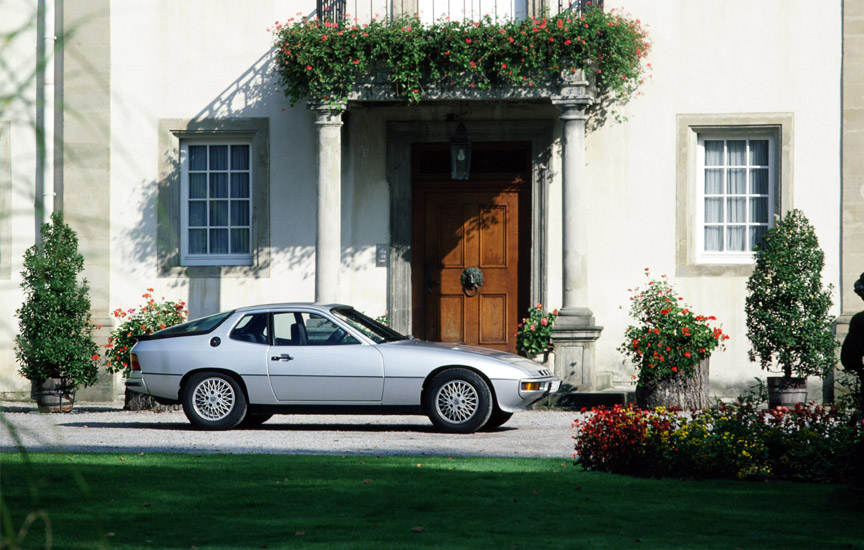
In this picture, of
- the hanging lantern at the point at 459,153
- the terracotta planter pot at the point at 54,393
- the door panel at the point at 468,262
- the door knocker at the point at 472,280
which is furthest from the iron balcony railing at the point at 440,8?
the terracotta planter pot at the point at 54,393

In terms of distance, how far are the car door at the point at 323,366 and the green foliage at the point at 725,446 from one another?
3.49 meters

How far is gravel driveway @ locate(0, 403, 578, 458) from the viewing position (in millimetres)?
10148

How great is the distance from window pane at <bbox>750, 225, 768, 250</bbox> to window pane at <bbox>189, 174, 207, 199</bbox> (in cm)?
778

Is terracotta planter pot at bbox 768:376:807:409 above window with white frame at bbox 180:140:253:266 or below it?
below

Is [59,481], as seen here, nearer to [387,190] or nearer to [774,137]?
[387,190]

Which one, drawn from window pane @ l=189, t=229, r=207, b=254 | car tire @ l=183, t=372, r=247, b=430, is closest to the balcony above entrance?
window pane @ l=189, t=229, r=207, b=254

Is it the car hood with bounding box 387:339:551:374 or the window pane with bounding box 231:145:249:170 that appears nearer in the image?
the car hood with bounding box 387:339:551:374

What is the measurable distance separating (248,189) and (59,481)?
372 inches

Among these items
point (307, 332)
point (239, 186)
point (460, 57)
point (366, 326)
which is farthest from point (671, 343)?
point (239, 186)

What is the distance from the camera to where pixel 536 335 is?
A: 15469mm

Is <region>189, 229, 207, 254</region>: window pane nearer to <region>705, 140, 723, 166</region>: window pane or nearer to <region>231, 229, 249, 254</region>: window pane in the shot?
<region>231, 229, 249, 254</region>: window pane

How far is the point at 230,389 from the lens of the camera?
39.7 ft

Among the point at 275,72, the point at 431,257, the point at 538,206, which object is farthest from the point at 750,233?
the point at 275,72

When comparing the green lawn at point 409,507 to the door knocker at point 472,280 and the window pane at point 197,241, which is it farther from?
the window pane at point 197,241
